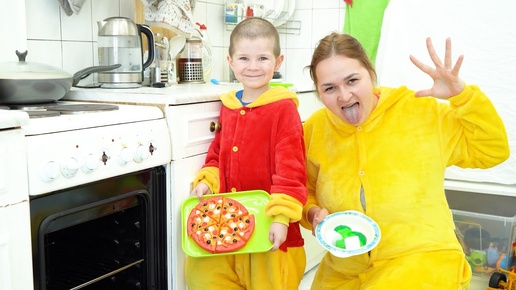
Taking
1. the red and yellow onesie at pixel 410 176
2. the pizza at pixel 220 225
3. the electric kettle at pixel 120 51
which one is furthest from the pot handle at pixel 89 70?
the red and yellow onesie at pixel 410 176

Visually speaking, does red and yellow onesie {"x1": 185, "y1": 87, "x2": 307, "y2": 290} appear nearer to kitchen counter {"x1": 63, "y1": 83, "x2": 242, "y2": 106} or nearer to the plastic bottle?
kitchen counter {"x1": 63, "y1": 83, "x2": 242, "y2": 106}

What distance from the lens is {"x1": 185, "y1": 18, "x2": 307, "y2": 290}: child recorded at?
1596 mm

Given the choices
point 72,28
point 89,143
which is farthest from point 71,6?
point 89,143

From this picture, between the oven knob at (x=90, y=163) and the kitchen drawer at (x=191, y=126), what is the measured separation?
32cm

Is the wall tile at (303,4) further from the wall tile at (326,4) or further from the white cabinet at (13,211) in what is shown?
the white cabinet at (13,211)

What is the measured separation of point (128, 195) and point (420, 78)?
1714 mm

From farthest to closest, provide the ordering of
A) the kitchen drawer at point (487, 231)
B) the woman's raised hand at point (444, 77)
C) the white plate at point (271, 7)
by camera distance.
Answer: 1. the white plate at point (271, 7)
2. the kitchen drawer at point (487, 231)
3. the woman's raised hand at point (444, 77)

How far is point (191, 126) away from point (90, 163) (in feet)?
1.41

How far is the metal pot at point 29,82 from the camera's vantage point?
154 centimetres

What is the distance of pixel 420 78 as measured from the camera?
2.63 meters

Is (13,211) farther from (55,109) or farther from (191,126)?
(191,126)

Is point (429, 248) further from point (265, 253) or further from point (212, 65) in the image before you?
point (212, 65)

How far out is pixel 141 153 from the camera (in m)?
1.48

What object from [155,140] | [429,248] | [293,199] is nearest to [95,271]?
[155,140]
